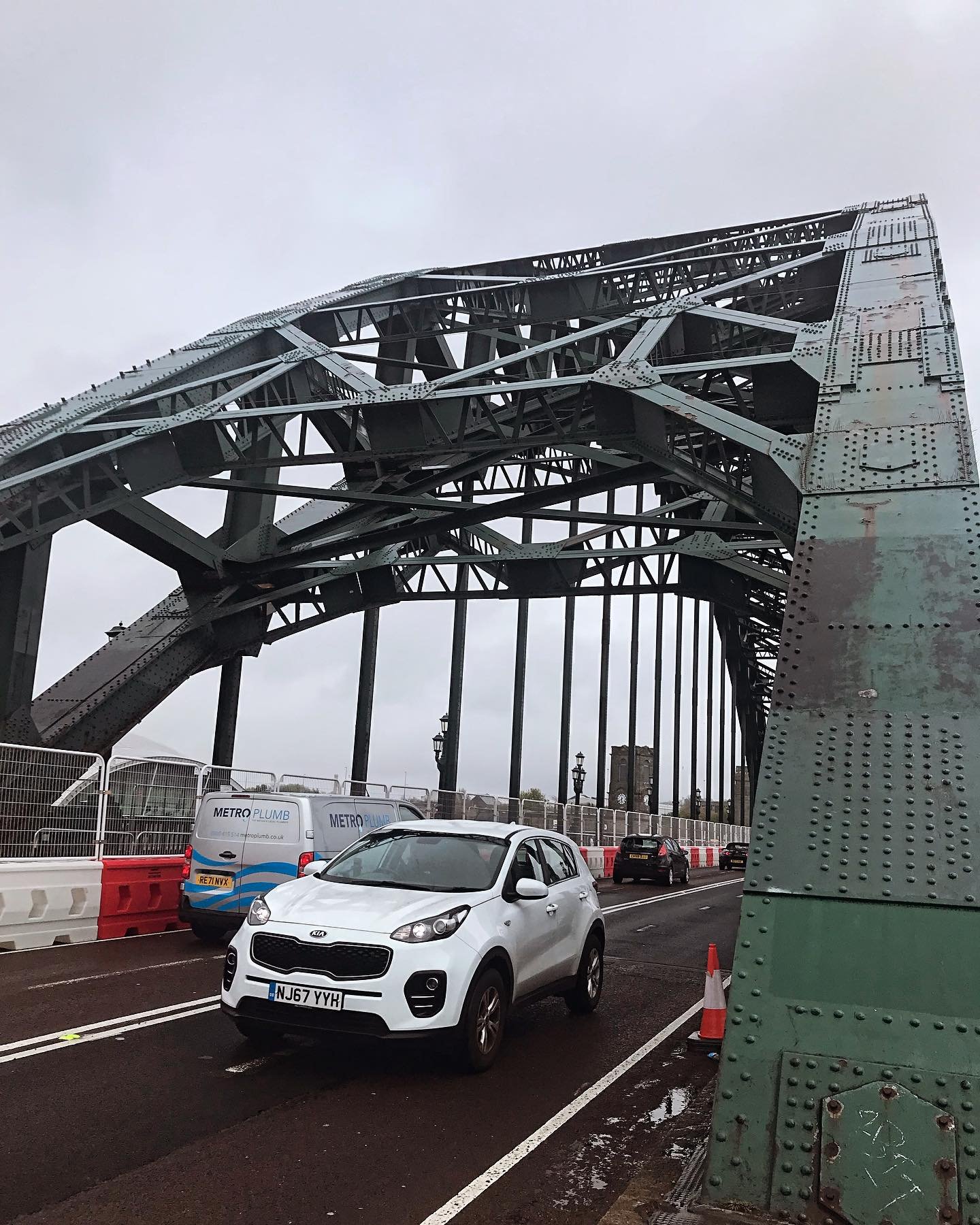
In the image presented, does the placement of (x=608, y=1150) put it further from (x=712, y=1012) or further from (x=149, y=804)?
(x=149, y=804)

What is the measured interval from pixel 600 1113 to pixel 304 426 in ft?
46.5

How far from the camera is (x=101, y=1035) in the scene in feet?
A: 23.3

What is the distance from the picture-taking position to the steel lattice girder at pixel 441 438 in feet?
45.6

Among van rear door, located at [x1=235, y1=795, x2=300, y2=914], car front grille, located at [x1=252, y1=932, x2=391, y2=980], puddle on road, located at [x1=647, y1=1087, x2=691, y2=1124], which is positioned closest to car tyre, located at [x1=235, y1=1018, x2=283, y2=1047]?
car front grille, located at [x1=252, y1=932, x2=391, y2=980]

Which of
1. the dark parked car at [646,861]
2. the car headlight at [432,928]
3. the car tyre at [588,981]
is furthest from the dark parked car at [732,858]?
the car headlight at [432,928]

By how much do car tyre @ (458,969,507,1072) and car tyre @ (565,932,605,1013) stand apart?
6.14ft

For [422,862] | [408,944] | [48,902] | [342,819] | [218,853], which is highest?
[342,819]

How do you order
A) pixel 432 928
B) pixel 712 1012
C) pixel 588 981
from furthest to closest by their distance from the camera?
pixel 588 981 < pixel 712 1012 < pixel 432 928

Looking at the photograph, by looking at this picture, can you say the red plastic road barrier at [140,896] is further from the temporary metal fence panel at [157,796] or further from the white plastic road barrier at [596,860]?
the white plastic road barrier at [596,860]

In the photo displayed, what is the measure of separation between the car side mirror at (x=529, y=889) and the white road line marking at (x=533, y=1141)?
133cm

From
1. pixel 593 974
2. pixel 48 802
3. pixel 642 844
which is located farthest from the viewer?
pixel 642 844

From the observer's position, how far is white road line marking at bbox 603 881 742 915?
20.0 meters

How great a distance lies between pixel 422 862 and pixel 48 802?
6780 millimetres

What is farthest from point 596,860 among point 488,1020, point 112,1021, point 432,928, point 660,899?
point 432,928
